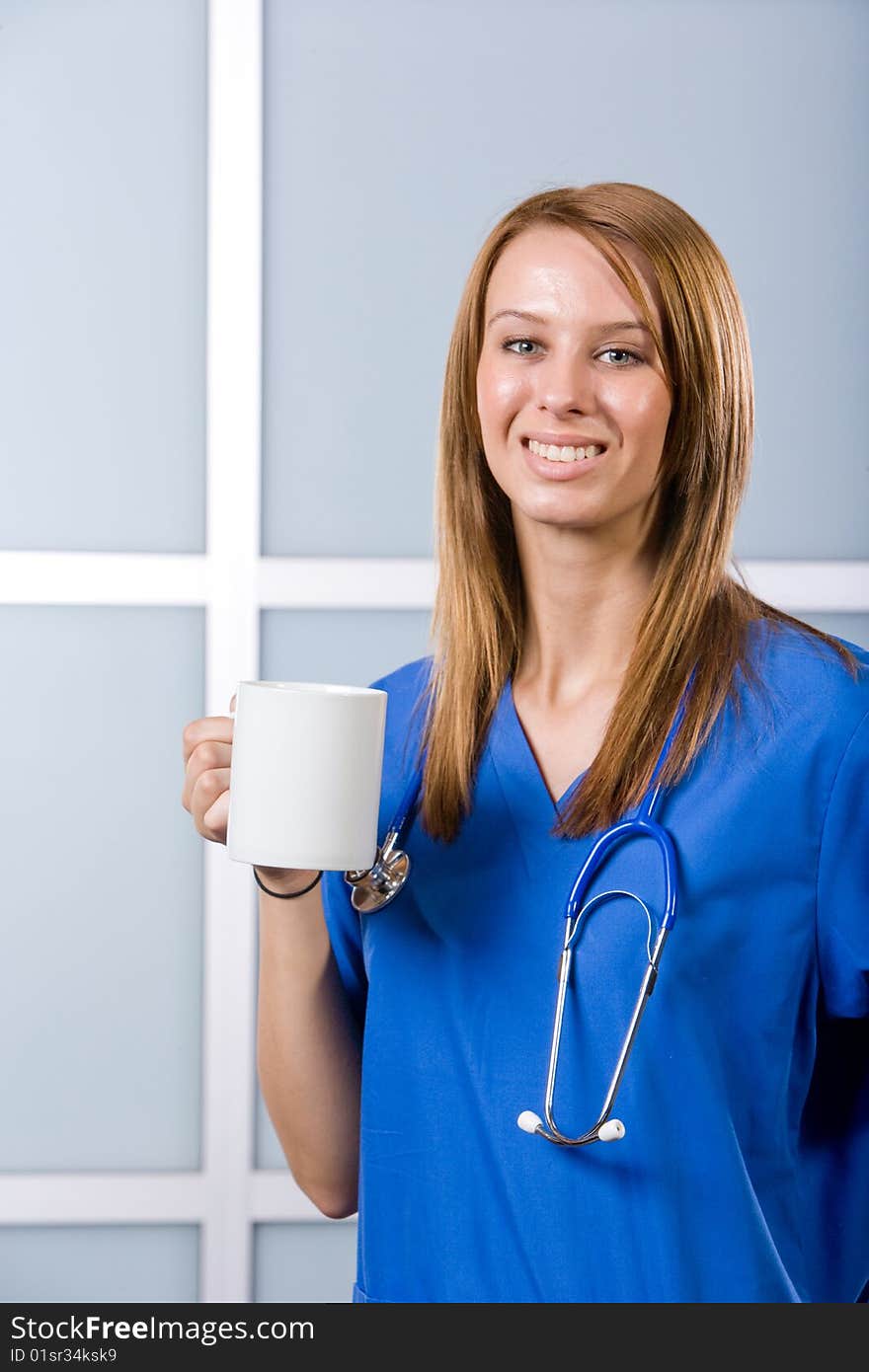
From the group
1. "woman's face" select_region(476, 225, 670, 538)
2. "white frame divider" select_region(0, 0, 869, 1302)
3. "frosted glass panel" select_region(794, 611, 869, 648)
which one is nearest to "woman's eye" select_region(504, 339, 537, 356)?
"woman's face" select_region(476, 225, 670, 538)

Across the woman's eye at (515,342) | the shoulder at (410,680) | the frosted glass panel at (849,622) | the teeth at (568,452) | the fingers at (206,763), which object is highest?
the woman's eye at (515,342)

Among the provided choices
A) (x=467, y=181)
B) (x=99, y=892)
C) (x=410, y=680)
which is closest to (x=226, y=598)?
(x=99, y=892)

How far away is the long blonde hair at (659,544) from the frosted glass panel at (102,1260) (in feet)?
3.58

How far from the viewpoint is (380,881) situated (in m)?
0.89

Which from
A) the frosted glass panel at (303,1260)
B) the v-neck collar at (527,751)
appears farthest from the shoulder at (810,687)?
the frosted glass panel at (303,1260)

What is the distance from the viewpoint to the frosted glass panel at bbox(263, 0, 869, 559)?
67.0 inches

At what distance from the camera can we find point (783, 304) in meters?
1.74

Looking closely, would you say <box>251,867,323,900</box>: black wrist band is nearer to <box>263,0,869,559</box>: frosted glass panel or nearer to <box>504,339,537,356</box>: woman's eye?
<box>504,339,537,356</box>: woman's eye

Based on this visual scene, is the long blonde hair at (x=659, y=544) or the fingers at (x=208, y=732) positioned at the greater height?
the long blonde hair at (x=659, y=544)

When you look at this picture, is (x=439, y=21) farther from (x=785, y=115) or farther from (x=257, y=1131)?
(x=257, y=1131)

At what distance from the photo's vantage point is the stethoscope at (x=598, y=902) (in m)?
0.77

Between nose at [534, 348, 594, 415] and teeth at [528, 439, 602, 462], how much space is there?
0.9 inches

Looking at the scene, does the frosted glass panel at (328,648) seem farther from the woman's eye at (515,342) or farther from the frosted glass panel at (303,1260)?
the woman's eye at (515,342)

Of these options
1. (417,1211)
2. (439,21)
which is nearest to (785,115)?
(439,21)
